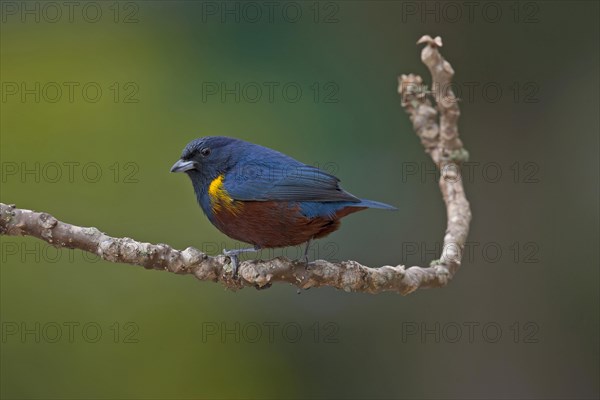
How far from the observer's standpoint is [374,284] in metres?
3.53

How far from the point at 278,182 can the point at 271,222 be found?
0.76ft

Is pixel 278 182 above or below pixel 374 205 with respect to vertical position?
above

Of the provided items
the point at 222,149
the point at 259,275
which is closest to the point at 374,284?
the point at 259,275

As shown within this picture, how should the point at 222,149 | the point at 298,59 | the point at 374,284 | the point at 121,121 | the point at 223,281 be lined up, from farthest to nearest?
1. the point at 298,59
2. the point at 121,121
3. the point at 222,149
4. the point at 374,284
5. the point at 223,281

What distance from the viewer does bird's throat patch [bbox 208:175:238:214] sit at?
3.78 metres

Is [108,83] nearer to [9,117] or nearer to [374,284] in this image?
[9,117]

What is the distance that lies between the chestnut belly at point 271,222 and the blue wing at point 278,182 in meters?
0.04

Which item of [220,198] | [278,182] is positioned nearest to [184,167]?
[220,198]

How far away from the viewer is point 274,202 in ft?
12.3

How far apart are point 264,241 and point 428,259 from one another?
2630mm

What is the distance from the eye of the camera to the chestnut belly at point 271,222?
372cm

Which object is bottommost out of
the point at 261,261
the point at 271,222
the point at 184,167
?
the point at 261,261

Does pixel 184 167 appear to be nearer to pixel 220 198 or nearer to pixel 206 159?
pixel 206 159

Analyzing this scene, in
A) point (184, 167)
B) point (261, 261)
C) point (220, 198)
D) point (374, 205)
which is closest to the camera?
point (261, 261)
